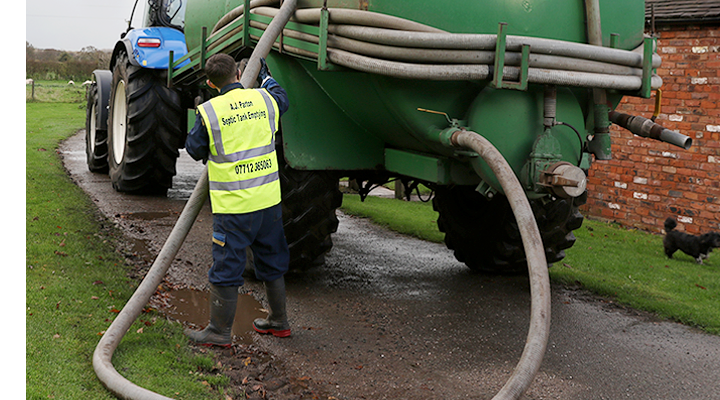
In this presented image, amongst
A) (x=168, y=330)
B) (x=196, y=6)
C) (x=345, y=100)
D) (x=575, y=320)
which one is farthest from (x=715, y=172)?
(x=168, y=330)

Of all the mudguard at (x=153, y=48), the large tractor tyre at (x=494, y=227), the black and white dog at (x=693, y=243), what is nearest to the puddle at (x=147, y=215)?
the mudguard at (x=153, y=48)

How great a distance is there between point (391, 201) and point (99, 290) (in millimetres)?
5803

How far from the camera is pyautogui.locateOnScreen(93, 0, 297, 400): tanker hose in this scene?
3160mm

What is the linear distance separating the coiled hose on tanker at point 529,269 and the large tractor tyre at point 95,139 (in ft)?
18.9

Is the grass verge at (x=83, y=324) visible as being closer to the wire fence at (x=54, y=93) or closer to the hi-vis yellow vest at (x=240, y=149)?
the hi-vis yellow vest at (x=240, y=149)

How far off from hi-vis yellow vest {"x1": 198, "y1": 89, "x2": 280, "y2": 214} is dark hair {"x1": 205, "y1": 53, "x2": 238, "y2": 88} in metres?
0.12

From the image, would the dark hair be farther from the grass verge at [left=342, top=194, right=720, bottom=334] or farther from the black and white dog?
the black and white dog

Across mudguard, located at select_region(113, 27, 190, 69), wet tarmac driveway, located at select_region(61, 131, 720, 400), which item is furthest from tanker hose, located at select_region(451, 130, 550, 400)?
mudguard, located at select_region(113, 27, 190, 69)

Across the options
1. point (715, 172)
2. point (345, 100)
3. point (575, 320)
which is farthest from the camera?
point (715, 172)

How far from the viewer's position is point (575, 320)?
15.6 feet

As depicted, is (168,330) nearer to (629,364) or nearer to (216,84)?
(216,84)

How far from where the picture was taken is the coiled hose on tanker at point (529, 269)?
301 centimetres

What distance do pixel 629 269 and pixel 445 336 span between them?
2.78 m

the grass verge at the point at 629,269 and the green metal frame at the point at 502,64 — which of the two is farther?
the grass verge at the point at 629,269
